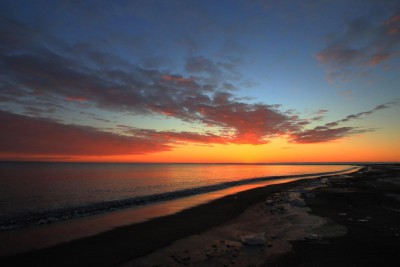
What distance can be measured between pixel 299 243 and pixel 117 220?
39.1 feet

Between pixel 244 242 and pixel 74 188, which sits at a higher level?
pixel 74 188

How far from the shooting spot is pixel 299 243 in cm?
1110

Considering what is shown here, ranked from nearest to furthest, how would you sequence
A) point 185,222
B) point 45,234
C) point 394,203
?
point 45,234 < point 185,222 < point 394,203

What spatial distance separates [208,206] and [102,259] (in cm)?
1351

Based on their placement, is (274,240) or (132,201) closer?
(274,240)

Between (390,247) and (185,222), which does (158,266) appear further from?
(390,247)

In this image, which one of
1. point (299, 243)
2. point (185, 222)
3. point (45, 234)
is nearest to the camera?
point (299, 243)

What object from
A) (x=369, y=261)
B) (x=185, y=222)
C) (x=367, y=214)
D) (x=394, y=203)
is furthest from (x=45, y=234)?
(x=394, y=203)

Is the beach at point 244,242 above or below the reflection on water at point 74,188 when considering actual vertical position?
below

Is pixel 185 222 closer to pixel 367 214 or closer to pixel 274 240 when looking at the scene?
pixel 274 240

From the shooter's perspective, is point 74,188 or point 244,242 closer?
point 244,242

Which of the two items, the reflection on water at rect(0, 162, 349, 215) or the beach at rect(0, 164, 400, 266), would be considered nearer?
the beach at rect(0, 164, 400, 266)

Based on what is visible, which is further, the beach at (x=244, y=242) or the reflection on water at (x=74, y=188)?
the reflection on water at (x=74, y=188)

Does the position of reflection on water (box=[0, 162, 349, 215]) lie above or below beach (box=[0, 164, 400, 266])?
above
